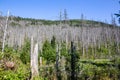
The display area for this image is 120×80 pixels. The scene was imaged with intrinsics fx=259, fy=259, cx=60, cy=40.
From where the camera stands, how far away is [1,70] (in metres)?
11.0

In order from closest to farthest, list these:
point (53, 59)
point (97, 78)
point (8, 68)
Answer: point (8, 68) < point (97, 78) < point (53, 59)

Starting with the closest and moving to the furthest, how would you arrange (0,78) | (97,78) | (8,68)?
(0,78) → (8,68) → (97,78)

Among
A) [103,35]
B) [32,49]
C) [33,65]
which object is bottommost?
[33,65]

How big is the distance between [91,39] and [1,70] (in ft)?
354

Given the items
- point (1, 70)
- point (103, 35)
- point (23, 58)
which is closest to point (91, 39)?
point (103, 35)

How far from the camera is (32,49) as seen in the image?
12.3 metres

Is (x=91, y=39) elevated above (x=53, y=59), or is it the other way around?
(x=91, y=39)

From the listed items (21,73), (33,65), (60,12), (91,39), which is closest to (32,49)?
(33,65)

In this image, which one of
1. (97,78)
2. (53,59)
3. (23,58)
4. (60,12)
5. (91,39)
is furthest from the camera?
(91,39)

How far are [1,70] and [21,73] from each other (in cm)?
86

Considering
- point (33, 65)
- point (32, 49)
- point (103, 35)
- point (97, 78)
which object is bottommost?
point (97, 78)

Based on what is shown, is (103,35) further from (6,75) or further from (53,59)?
(6,75)

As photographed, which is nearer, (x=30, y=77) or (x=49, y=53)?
(x=30, y=77)

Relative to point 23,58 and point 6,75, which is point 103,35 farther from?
point 6,75
